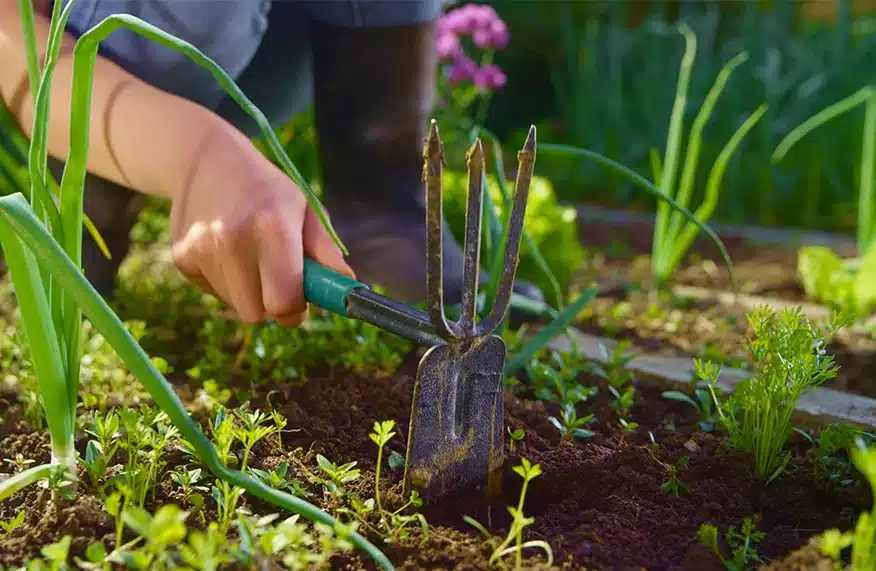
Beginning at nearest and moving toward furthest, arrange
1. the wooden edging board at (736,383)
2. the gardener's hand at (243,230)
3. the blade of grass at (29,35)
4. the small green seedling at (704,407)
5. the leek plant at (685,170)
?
1. the blade of grass at (29,35)
2. the gardener's hand at (243,230)
3. the small green seedling at (704,407)
4. the wooden edging board at (736,383)
5. the leek plant at (685,170)

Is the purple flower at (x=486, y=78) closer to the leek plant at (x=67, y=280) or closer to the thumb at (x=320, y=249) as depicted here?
the thumb at (x=320, y=249)

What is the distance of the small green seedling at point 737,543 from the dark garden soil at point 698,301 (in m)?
0.54

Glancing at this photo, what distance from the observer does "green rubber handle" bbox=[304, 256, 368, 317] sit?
1.14 m

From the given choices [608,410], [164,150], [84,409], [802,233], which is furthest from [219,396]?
[802,233]

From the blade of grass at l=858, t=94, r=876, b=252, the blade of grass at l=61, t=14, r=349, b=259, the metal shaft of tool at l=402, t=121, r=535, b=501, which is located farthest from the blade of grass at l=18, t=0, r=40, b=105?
the blade of grass at l=858, t=94, r=876, b=252

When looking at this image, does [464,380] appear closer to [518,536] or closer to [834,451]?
[518,536]

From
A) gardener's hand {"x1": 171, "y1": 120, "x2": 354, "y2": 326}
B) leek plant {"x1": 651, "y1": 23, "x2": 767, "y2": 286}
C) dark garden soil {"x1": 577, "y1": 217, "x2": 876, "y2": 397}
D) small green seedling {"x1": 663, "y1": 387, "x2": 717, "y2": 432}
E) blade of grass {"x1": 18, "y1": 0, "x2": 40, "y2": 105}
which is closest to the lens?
blade of grass {"x1": 18, "y1": 0, "x2": 40, "y2": 105}

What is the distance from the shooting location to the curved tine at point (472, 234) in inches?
35.8

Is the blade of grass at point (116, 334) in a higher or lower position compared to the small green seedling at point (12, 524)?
higher

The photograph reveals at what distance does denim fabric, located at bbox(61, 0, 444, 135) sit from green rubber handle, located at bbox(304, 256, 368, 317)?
0.57 metres

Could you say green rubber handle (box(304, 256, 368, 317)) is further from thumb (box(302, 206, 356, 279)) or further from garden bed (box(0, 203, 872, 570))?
garden bed (box(0, 203, 872, 570))

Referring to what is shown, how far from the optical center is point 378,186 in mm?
2156

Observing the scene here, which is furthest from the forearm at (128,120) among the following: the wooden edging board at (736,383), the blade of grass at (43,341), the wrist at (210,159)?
the wooden edging board at (736,383)

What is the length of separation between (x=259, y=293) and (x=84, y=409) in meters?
0.37
